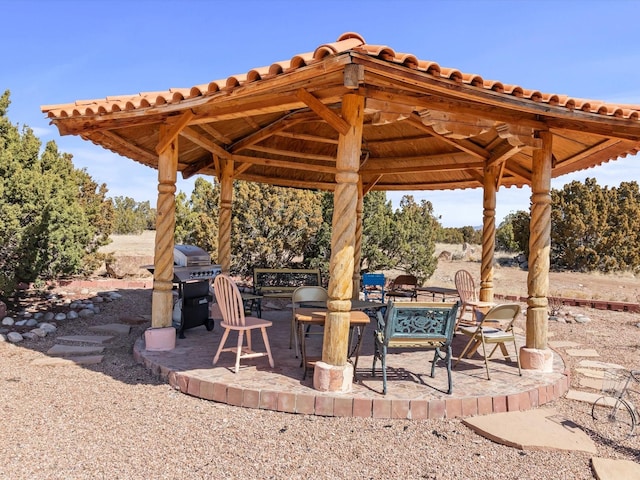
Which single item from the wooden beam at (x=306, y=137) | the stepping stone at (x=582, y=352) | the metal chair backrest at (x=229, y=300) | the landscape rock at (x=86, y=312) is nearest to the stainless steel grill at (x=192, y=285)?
the metal chair backrest at (x=229, y=300)

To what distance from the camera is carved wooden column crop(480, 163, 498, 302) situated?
24.7 feet

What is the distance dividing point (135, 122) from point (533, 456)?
4.86 m

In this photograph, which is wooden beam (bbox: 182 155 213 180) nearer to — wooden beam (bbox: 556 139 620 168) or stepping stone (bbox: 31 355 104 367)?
stepping stone (bbox: 31 355 104 367)

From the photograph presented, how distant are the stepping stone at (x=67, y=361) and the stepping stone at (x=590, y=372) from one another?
17.9ft

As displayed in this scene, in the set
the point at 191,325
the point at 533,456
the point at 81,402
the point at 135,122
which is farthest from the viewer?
the point at 191,325

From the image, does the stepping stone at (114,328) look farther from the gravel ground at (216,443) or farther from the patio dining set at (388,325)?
the gravel ground at (216,443)

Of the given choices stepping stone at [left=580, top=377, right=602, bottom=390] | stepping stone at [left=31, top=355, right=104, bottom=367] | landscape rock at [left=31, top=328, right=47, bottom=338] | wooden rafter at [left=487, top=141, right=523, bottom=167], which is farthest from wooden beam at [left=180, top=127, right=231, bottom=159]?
stepping stone at [left=580, top=377, right=602, bottom=390]

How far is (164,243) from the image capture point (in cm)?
528

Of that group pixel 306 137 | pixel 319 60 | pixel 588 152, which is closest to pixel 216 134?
pixel 306 137

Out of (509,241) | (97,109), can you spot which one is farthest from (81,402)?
(509,241)

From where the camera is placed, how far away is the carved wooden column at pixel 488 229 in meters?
7.52

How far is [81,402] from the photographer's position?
395 cm

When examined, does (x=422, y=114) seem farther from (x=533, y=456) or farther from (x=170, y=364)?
(x=170, y=364)

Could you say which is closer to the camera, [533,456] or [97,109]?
[533,456]
